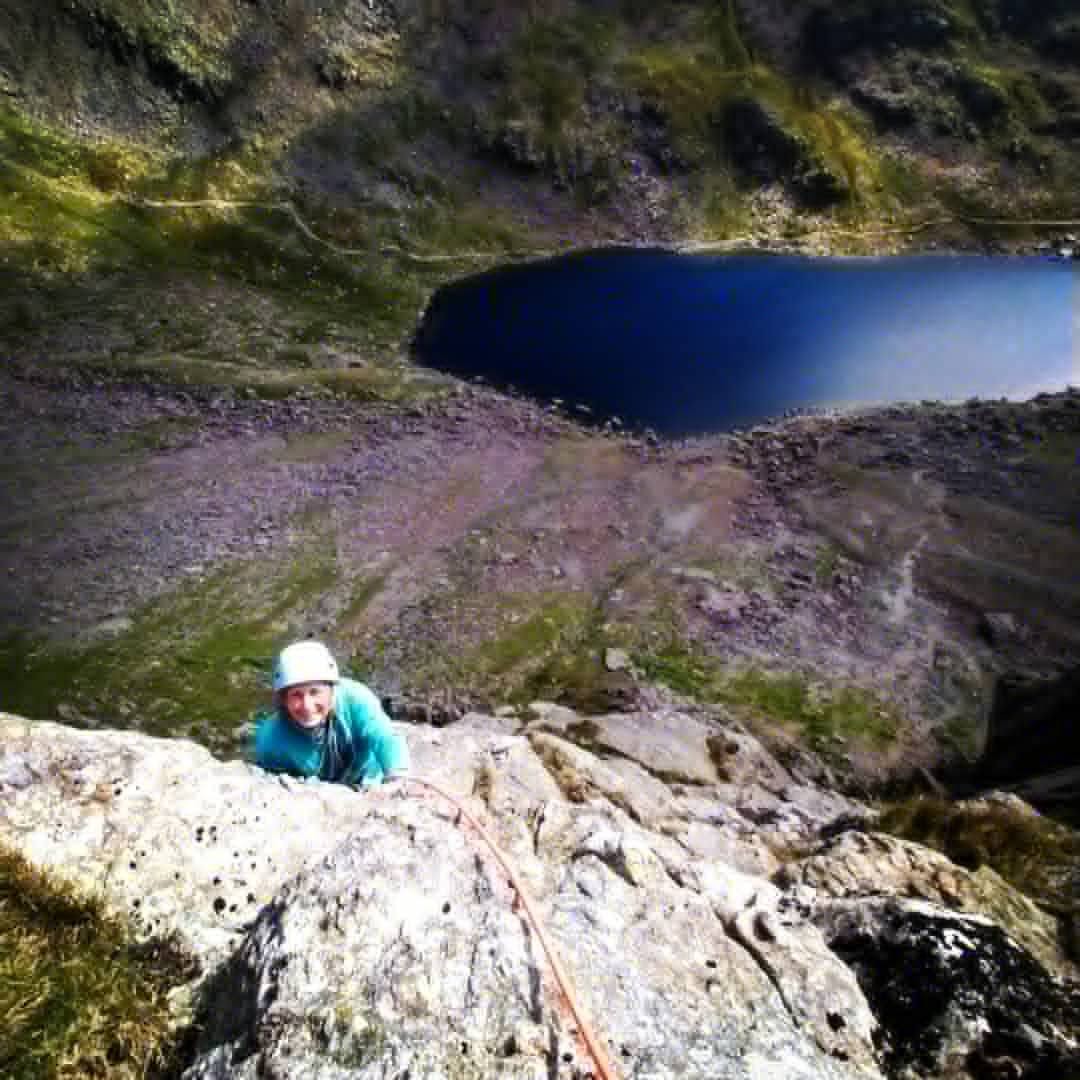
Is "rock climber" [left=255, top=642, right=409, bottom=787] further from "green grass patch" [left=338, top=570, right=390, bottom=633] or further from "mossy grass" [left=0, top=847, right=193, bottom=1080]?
"green grass patch" [left=338, top=570, right=390, bottom=633]

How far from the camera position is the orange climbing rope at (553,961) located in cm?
699

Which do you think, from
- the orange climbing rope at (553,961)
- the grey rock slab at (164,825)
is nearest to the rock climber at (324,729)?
the grey rock slab at (164,825)

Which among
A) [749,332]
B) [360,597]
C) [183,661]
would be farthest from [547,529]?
[749,332]

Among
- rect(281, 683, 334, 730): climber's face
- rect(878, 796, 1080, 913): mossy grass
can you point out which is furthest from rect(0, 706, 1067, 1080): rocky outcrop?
rect(878, 796, 1080, 913): mossy grass

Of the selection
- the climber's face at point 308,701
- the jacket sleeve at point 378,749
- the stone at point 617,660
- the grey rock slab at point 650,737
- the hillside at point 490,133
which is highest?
the hillside at point 490,133

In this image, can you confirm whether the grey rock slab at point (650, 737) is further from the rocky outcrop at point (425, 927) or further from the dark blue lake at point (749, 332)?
the dark blue lake at point (749, 332)

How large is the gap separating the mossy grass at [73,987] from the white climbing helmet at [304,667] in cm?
266

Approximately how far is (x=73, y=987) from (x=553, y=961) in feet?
12.5

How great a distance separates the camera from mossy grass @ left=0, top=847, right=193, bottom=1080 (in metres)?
6.59

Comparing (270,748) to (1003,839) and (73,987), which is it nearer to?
(73,987)

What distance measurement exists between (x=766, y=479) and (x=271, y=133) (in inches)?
2312

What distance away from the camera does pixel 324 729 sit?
10.8 metres

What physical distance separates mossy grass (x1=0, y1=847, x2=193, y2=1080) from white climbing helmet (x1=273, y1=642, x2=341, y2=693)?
266 centimetres

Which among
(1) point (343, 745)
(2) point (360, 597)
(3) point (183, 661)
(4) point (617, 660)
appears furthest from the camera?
(2) point (360, 597)
